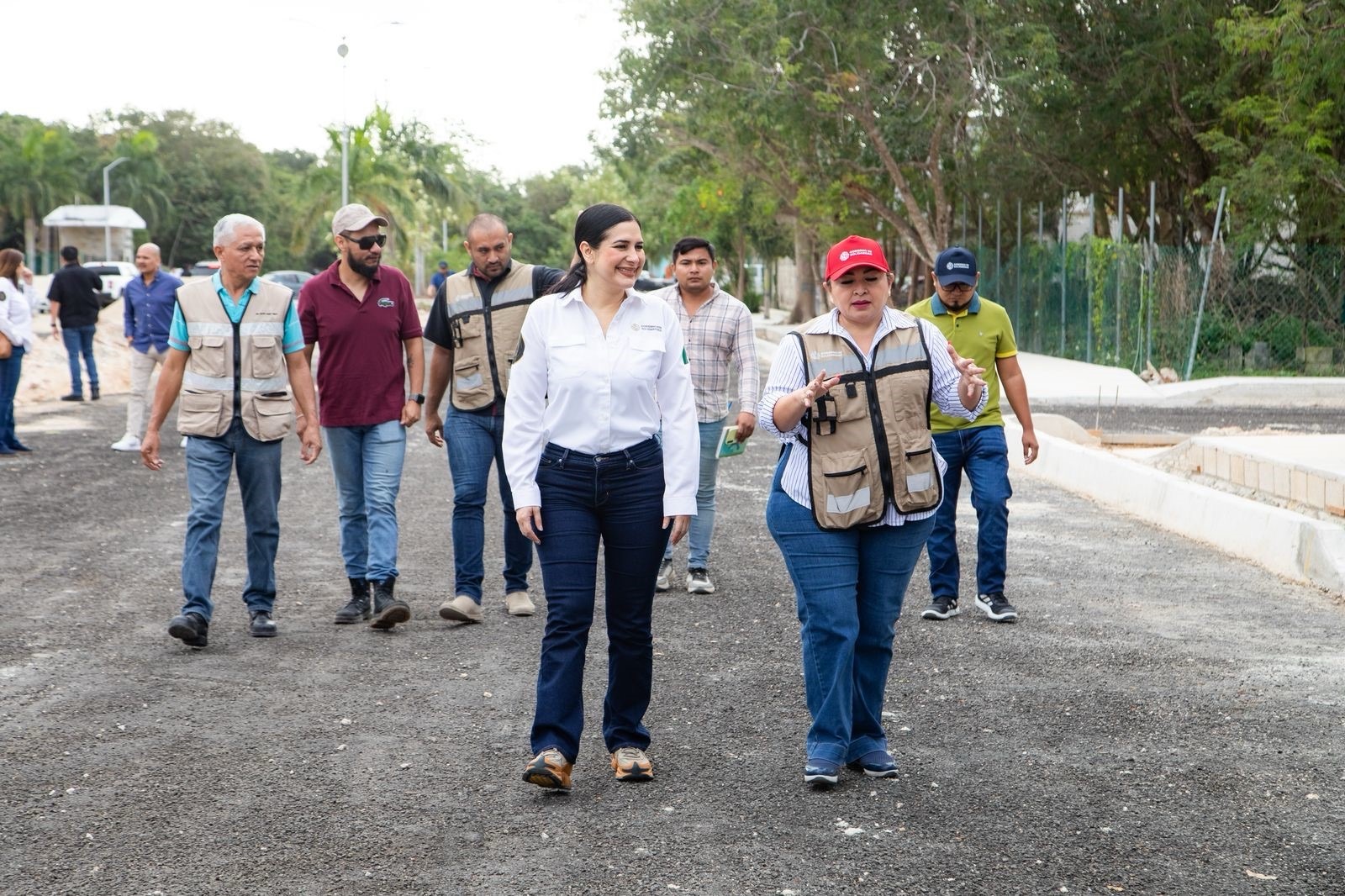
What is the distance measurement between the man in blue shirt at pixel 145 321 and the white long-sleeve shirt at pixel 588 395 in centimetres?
1101

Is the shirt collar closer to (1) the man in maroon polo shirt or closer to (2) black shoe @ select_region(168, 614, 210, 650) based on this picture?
(1) the man in maroon polo shirt

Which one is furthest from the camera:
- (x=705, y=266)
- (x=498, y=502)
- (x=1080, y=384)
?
(x=1080, y=384)

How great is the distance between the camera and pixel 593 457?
203 inches

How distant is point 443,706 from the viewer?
6207 mm

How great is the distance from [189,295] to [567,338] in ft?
9.73

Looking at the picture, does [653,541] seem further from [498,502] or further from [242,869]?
[498,502]

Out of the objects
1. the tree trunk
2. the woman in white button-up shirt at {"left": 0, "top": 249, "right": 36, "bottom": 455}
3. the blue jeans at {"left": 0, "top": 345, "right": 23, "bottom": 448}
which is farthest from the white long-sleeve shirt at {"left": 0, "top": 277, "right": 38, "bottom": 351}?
the tree trunk

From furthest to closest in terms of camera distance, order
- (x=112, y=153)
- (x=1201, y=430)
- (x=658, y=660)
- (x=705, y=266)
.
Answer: (x=112, y=153) < (x=1201, y=430) < (x=705, y=266) < (x=658, y=660)

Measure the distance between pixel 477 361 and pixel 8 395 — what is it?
30.5 ft

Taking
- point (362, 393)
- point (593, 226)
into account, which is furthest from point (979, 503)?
point (593, 226)

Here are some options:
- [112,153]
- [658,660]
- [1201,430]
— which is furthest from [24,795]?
[112,153]

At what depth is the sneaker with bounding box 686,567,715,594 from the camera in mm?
8617

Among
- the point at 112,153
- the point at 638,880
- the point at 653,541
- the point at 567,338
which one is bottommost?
the point at 638,880

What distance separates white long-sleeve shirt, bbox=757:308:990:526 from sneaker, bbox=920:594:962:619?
2.71m
